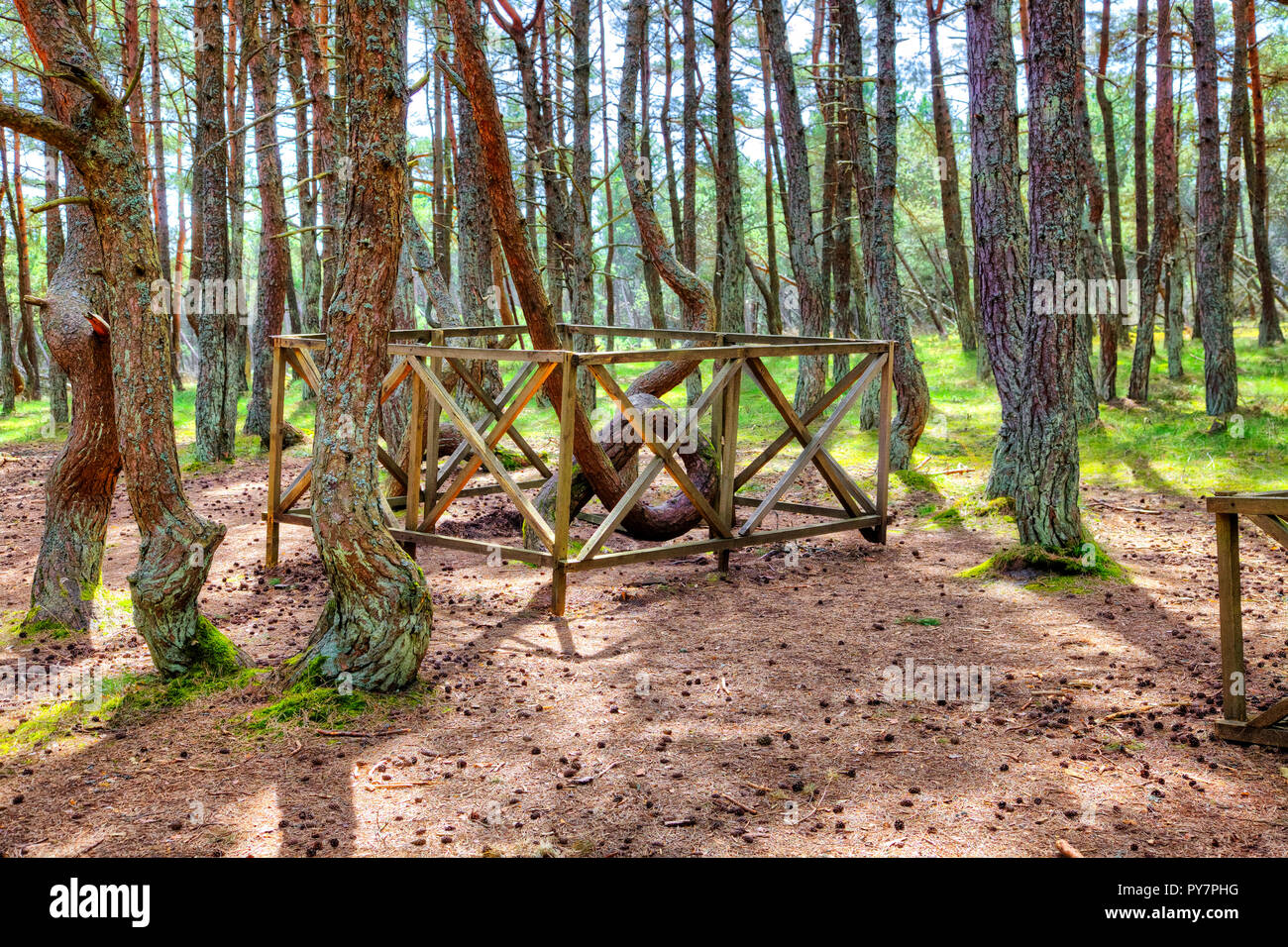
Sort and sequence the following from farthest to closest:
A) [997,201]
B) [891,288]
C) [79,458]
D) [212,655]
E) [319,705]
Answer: [891,288] < [997,201] < [79,458] < [212,655] < [319,705]

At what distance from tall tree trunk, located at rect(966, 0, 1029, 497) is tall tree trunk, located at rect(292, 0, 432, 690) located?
6.06 meters

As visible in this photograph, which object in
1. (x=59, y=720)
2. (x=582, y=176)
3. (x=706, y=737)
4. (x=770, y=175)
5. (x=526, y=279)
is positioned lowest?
(x=706, y=737)

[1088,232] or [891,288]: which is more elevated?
[1088,232]

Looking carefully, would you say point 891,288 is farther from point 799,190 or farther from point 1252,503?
point 1252,503

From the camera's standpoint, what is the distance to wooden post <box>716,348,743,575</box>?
809 centimetres

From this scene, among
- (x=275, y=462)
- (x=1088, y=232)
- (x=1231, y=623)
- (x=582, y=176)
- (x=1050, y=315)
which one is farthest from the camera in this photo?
(x=1088, y=232)

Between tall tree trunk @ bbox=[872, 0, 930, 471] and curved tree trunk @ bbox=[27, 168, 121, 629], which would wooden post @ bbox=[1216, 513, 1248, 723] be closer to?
curved tree trunk @ bbox=[27, 168, 121, 629]

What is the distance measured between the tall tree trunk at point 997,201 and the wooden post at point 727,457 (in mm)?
2820

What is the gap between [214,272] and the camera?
12.9 m

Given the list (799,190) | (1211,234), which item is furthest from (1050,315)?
(799,190)

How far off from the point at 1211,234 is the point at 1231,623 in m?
10.9

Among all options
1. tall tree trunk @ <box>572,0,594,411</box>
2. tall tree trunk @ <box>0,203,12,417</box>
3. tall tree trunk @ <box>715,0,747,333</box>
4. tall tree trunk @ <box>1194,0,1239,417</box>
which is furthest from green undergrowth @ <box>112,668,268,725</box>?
tall tree trunk @ <box>0,203,12,417</box>

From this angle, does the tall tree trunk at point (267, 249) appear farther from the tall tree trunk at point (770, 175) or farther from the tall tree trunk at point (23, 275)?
the tall tree trunk at point (770, 175)
